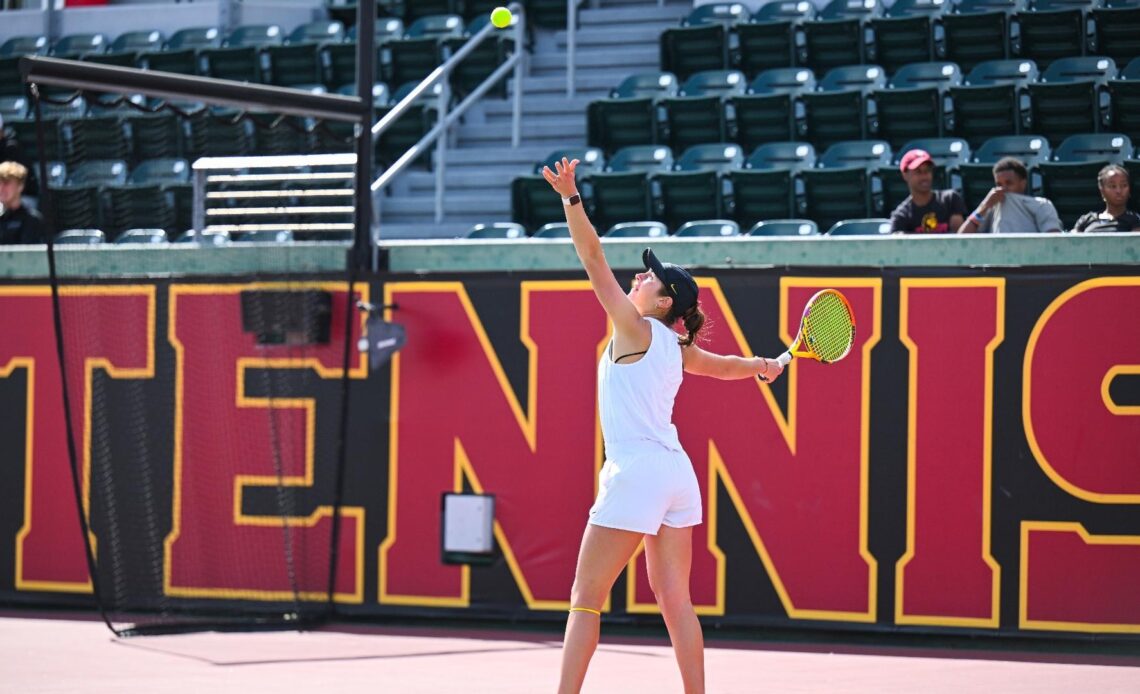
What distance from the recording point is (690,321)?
6410mm

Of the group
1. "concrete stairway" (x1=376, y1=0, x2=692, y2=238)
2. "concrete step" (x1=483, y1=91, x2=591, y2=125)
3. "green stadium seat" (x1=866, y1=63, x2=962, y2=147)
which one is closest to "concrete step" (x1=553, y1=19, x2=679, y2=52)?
"concrete stairway" (x1=376, y1=0, x2=692, y2=238)

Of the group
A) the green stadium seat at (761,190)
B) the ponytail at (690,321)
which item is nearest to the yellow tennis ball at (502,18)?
the green stadium seat at (761,190)

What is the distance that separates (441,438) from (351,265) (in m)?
1.32

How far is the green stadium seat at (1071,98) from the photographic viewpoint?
12.7m

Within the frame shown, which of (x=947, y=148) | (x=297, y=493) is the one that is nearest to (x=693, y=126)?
(x=947, y=148)

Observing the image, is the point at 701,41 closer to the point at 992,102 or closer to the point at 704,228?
the point at 992,102

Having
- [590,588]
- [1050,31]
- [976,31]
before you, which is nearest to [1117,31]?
[1050,31]

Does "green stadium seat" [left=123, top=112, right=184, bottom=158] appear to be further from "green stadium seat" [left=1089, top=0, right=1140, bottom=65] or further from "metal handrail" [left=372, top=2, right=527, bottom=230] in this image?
"green stadium seat" [left=1089, top=0, right=1140, bottom=65]

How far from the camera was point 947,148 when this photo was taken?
12594mm

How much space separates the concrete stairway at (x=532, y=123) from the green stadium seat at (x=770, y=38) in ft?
3.75

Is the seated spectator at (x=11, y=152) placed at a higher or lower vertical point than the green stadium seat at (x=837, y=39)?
lower

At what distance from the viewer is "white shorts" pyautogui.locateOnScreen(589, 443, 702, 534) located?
6047 millimetres

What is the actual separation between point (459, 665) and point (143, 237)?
642 centimetres

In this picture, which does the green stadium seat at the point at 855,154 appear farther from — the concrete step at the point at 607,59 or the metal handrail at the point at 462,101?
the concrete step at the point at 607,59
